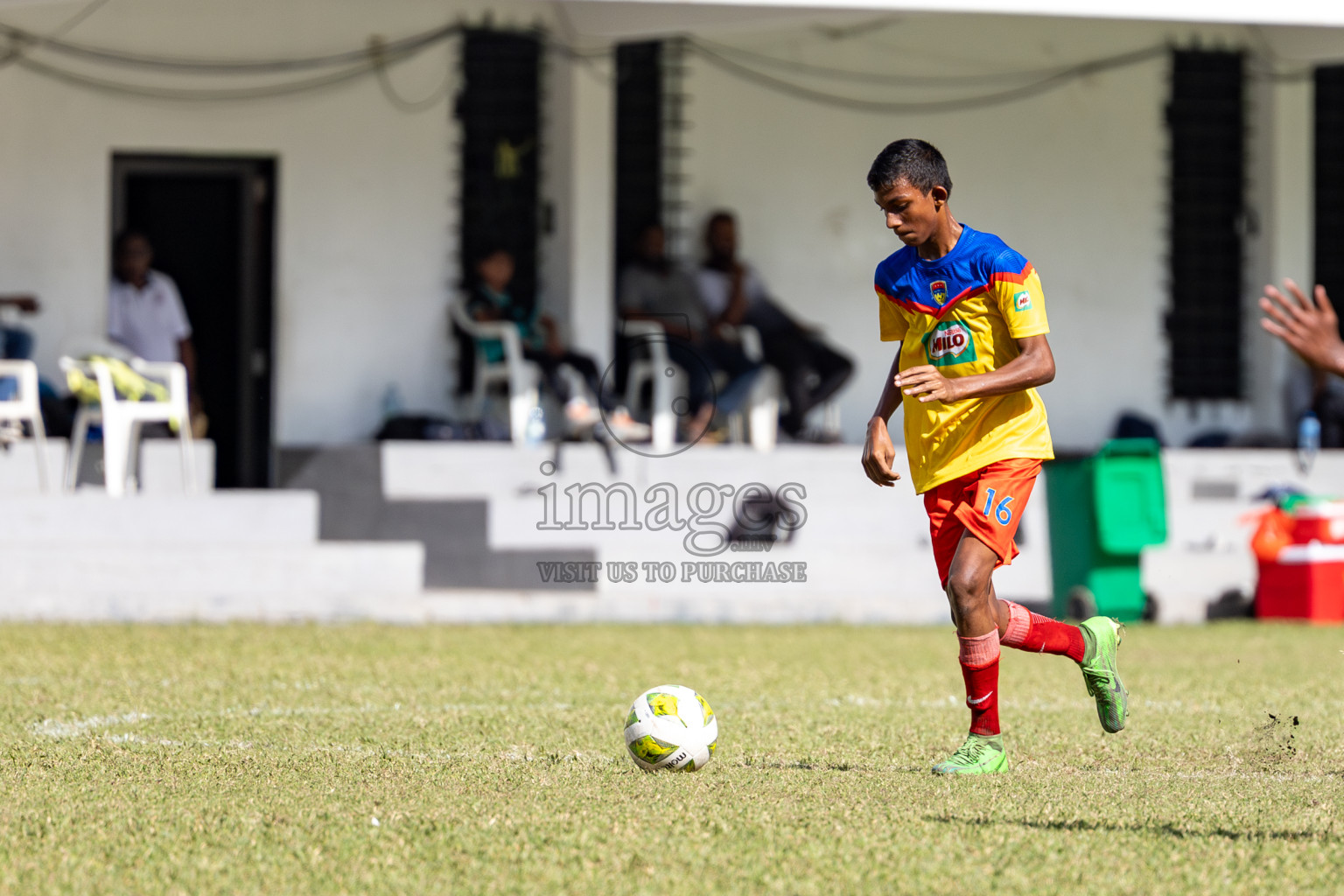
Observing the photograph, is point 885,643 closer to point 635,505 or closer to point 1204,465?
point 635,505

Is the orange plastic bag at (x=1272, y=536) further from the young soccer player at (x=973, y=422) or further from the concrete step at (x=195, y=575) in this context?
the young soccer player at (x=973, y=422)

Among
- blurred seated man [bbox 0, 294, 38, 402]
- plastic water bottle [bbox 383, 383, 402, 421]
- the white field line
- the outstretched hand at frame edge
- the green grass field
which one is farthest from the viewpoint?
plastic water bottle [bbox 383, 383, 402, 421]

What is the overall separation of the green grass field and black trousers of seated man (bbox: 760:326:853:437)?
4.54 m

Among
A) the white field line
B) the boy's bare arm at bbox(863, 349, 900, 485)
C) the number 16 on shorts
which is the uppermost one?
the boy's bare arm at bbox(863, 349, 900, 485)

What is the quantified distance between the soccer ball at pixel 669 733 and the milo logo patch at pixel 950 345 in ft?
4.24

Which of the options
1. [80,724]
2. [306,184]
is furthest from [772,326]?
[80,724]

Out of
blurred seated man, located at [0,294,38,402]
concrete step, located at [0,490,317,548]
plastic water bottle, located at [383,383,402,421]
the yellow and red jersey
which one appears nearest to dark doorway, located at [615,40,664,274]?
plastic water bottle, located at [383,383,402,421]

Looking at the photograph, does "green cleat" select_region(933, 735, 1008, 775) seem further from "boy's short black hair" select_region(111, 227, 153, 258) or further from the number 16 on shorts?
"boy's short black hair" select_region(111, 227, 153, 258)

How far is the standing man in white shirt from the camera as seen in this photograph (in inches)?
508

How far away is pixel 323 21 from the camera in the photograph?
45.4 ft

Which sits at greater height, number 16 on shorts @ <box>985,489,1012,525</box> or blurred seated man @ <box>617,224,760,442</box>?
blurred seated man @ <box>617,224,760,442</box>

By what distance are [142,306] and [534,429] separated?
3.12 m

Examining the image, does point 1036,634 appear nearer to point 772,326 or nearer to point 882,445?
point 882,445

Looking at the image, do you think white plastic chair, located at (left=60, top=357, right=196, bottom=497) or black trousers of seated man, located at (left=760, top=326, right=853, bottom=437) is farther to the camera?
black trousers of seated man, located at (left=760, top=326, right=853, bottom=437)
